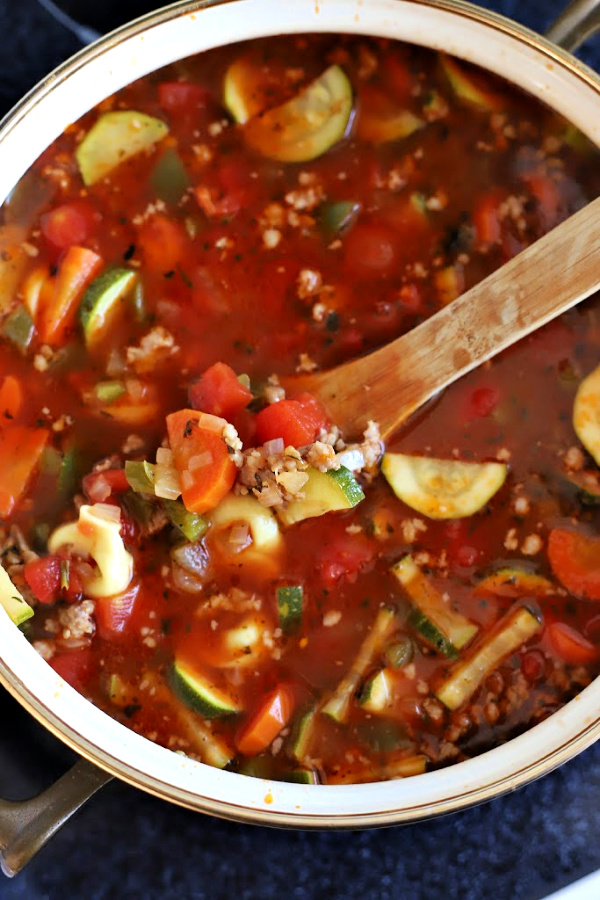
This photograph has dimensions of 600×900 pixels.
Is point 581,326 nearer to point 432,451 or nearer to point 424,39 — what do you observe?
point 432,451

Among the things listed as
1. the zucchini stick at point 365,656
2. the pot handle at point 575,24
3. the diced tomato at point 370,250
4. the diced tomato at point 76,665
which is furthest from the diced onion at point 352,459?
the pot handle at point 575,24

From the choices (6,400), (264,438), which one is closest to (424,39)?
(264,438)

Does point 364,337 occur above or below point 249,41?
below

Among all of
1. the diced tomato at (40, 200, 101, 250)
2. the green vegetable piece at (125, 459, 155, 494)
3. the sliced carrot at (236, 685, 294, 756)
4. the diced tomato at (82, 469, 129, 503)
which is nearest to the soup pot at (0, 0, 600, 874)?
the sliced carrot at (236, 685, 294, 756)

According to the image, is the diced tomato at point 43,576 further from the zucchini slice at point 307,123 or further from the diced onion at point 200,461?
the zucchini slice at point 307,123

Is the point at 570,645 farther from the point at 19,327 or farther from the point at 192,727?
the point at 19,327

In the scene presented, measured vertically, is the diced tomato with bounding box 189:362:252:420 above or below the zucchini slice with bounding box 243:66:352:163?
below

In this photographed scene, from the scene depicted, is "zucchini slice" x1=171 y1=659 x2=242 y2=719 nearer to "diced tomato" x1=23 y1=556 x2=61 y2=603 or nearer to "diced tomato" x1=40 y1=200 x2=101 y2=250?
"diced tomato" x1=23 y1=556 x2=61 y2=603
